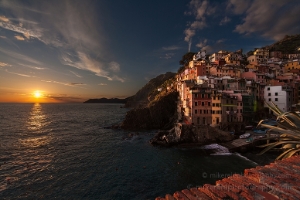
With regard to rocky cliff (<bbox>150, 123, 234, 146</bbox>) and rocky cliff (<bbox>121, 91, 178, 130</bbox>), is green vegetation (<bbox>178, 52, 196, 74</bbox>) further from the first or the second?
rocky cliff (<bbox>150, 123, 234, 146</bbox>)

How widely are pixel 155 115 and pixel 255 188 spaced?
7520 centimetres

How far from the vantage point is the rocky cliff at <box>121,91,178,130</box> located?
7595 cm

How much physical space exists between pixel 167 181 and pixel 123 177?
7.90 m

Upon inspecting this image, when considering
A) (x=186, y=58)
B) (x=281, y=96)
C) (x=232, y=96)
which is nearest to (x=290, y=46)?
(x=186, y=58)

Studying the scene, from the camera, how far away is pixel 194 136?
48031 millimetres

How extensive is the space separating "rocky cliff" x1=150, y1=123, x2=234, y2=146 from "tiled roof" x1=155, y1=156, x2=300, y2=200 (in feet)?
142

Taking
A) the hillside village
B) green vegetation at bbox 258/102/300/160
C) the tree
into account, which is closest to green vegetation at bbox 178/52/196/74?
the tree

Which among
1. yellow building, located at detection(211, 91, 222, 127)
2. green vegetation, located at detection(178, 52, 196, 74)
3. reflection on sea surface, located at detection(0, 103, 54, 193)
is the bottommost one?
reflection on sea surface, located at detection(0, 103, 54, 193)

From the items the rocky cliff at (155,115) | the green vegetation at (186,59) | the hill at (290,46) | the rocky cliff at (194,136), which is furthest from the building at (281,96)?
the hill at (290,46)

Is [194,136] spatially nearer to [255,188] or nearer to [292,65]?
[255,188]

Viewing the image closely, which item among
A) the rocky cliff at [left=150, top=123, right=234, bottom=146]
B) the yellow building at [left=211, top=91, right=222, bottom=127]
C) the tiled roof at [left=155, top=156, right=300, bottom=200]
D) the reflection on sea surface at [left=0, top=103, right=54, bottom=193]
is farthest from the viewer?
the yellow building at [left=211, top=91, right=222, bottom=127]

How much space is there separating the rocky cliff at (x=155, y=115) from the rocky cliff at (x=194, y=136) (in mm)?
25805

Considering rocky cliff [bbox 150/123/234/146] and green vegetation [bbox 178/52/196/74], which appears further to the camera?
green vegetation [bbox 178/52/196/74]

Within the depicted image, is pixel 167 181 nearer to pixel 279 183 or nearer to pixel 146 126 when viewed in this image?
pixel 279 183
